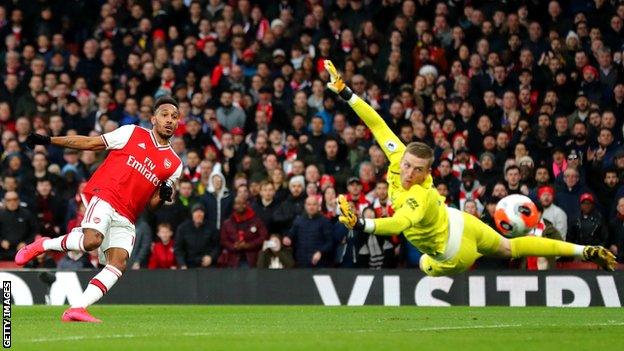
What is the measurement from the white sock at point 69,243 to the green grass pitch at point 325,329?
0.76 m

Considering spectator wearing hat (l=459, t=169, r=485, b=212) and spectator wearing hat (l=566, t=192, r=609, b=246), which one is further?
spectator wearing hat (l=459, t=169, r=485, b=212)

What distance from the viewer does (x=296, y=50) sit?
2258cm

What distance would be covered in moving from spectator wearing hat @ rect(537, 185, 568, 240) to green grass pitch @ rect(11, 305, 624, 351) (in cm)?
228

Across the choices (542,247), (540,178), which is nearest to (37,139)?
(542,247)

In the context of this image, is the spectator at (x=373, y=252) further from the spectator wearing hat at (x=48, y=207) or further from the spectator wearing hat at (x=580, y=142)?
the spectator wearing hat at (x=48, y=207)

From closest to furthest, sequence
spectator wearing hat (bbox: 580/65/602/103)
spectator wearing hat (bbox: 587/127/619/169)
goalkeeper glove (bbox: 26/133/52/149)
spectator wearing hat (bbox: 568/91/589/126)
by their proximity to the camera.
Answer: goalkeeper glove (bbox: 26/133/52/149), spectator wearing hat (bbox: 587/127/619/169), spectator wearing hat (bbox: 568/91/589/126), spectator wearing hat (bbox: 580/65/602/103)

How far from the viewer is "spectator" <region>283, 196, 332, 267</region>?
62.0ft

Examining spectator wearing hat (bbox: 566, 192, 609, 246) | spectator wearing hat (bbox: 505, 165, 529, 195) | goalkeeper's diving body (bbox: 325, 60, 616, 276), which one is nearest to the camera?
goalkeeper's diving body (bbox: 325, 60, 616, 276)

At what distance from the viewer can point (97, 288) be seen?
12445 millimetres

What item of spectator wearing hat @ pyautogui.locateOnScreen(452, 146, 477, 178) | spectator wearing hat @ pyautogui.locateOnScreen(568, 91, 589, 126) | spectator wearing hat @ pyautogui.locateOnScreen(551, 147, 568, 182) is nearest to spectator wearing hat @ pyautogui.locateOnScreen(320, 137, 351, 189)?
spectator wearing hat @ pyautogui.locateOnScreen(452, 146, 477, 178)

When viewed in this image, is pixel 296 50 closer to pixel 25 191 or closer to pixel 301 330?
pixel 25 191

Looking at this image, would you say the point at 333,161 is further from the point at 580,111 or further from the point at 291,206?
the point at 580,111

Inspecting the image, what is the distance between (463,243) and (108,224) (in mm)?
3446

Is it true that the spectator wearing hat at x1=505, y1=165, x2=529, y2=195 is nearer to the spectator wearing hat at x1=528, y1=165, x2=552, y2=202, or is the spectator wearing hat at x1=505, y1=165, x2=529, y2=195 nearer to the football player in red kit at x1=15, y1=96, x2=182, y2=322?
the spectator wearing hat at x1=528, y1=165, x2=552, y2=202
